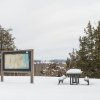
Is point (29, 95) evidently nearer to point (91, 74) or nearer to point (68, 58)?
point (91, 74)

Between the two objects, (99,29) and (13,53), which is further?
(99,29)

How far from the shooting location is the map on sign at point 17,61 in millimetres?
18308

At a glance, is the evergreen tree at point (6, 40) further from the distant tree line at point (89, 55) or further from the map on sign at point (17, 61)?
the map on sign at point (17, 61)

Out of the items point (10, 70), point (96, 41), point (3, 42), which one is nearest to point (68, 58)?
point (96, 41)

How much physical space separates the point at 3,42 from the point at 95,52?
12.2 m

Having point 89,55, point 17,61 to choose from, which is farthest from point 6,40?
point 17,61

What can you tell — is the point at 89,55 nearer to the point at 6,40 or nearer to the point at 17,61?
the point at 6,40

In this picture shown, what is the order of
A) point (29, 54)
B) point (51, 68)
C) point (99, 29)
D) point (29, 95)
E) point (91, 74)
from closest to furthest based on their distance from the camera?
point (29, 95) → point (29, 54) → point (91, 74) → point (99, 29) → point (51, 68)

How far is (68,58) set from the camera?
4491 cm

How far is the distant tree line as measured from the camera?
39875 mm

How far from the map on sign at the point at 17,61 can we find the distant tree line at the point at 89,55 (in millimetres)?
20874

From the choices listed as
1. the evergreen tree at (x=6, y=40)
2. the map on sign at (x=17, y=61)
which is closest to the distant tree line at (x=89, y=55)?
the evergreen tree at (x=6, y=40)

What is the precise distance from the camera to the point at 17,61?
1870cm

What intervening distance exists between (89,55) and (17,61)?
2321cm
